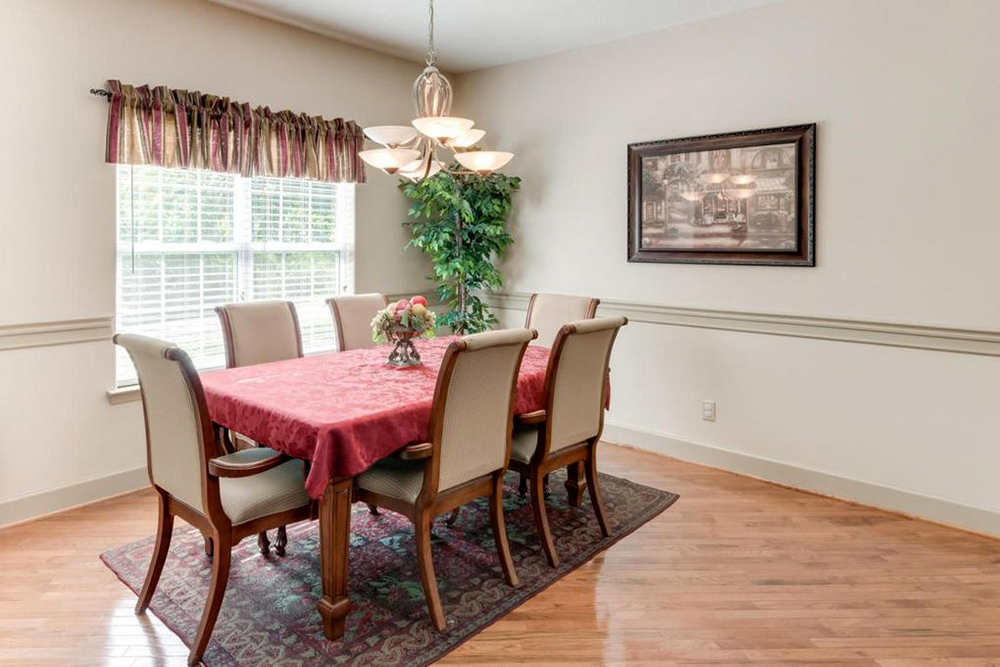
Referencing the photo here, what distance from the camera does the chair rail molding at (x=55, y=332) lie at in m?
3.03

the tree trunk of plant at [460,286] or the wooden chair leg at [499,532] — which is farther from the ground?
the tree trunk of plant at [460,286]

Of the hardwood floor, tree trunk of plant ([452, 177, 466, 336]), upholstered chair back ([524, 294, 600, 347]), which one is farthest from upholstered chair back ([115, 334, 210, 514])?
tree trunk of plant ([452, 177, 466, 336])

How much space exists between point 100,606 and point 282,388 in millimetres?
998

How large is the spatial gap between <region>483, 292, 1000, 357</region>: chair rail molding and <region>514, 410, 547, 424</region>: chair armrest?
1703 millimetres

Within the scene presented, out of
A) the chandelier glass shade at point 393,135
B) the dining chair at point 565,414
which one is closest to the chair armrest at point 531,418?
the dining chair at point 565,414

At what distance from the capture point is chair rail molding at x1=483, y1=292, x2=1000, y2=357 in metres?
3.06

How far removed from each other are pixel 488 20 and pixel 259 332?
228 cm

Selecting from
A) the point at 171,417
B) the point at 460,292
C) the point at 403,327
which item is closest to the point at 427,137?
the point at 403,327

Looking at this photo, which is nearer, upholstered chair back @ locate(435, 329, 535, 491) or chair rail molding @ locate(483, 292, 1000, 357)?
upholstered chair back @ locate(435, 329, 535, 491)

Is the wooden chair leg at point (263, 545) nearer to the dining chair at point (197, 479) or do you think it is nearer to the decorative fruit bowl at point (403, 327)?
the dining chair at point (197, 479)

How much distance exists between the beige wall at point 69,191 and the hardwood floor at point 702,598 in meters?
0.35

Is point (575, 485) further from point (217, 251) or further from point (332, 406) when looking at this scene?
point (217, 251)

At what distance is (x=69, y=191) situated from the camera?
3.18 metres

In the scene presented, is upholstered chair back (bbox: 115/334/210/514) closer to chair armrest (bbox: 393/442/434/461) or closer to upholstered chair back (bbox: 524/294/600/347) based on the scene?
chair armrest (bbox: 393/442/434/461)
